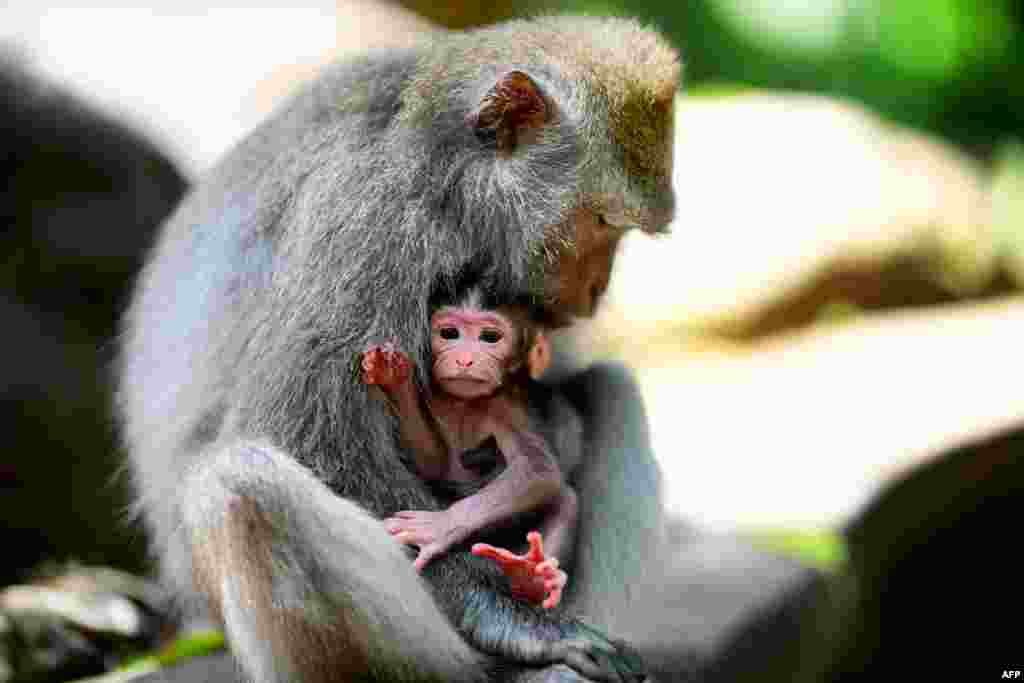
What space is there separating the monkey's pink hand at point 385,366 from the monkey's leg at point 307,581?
1.29ft

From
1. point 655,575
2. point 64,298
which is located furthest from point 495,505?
point 64,298

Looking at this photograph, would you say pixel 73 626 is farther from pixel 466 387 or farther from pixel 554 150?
pixel 554 150

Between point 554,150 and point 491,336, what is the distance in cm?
66

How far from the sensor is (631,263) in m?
10.9

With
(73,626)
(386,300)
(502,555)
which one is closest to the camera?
(502,555)

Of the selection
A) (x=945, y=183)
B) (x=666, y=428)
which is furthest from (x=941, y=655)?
(x=945, y=183)

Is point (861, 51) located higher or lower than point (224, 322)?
higher

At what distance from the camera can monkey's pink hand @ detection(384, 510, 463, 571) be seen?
4.11 m

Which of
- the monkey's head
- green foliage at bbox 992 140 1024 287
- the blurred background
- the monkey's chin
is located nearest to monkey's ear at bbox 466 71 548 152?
the monkey's head

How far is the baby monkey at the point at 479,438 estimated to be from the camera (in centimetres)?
413

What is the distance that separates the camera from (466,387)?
4.32 metres

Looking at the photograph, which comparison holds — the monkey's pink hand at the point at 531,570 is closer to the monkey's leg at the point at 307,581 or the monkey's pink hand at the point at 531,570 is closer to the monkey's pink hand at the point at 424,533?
the monkey's pink hand at the point at 424,533

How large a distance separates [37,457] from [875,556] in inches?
206

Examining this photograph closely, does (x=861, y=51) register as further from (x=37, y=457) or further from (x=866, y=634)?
(x=37, y=457)
